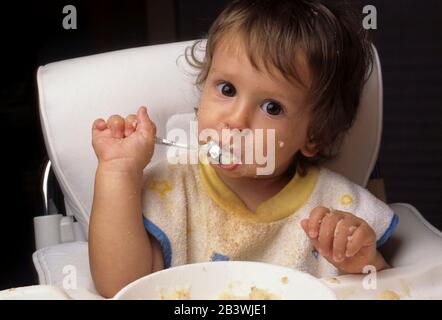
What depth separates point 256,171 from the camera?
3.30 ft

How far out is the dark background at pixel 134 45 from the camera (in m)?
1.52

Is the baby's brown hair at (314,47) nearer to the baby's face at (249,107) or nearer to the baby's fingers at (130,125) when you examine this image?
the baby's face at (249,107)

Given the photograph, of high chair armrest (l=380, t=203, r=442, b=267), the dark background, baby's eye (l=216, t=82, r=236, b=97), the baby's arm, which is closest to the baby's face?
baby's eye (l=216, t=82, r=236, b=97)

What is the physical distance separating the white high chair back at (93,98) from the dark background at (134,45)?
0.39 metres

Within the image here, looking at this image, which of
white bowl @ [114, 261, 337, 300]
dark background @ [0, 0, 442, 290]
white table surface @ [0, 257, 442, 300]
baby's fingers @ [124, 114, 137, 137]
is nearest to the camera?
white bowl @ [114, 261, 337, 300]

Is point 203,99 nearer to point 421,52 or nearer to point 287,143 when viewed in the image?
point 287,143

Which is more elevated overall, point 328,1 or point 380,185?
point 328,1

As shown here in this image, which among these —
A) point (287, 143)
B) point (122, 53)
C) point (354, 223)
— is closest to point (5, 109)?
point (122, 53)

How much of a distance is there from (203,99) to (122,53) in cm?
21

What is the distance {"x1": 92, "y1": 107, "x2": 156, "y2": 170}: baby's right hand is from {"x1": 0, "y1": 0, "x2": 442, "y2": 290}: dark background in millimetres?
554

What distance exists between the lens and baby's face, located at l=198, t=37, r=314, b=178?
0.95 metres

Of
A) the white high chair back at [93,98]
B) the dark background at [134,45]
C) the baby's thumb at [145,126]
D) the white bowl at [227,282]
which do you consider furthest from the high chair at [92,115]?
the dark background at [134,45]

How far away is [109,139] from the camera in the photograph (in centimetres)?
97

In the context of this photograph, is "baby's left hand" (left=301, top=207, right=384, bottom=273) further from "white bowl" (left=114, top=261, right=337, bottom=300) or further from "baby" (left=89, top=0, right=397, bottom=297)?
"white bowl" (left=114, top=261, right=337, bottom=300)
